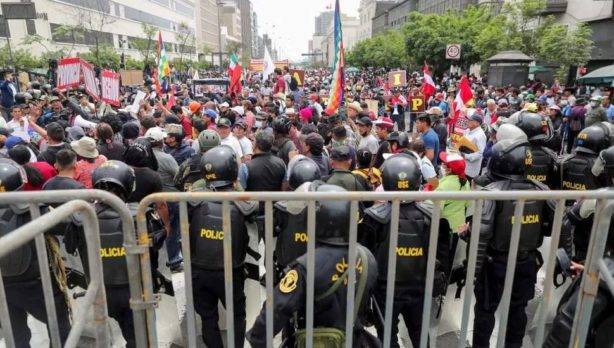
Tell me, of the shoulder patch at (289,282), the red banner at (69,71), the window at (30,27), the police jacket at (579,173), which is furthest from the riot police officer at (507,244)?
the window at (30,27)

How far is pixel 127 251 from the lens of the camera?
2.24 m

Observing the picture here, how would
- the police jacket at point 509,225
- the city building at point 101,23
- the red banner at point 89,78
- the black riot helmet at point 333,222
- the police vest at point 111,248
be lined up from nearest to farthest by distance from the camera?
the black riot helmet at point 333,222 → the police vest at point 111,248 → the police jacket at point 509,225 → the red banner at point 89,78 → the city building at point 101,23

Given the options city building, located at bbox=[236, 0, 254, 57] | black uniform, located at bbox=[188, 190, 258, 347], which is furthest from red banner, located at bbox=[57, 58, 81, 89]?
city building, located at bbox=[236, 0, 254, 57]

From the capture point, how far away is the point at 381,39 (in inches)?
2304

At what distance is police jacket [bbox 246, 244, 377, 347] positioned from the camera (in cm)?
237

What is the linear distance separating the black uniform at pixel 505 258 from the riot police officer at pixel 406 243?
1.27 ft

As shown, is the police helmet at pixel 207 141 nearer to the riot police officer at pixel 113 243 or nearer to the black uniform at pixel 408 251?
the riot police officer at pixel 113 243

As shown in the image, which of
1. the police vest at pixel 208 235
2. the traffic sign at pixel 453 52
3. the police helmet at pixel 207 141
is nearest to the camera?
the police vest at pixel 208 235

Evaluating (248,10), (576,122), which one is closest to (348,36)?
(248,10)

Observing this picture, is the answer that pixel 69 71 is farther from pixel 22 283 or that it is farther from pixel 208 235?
pixel 208 235

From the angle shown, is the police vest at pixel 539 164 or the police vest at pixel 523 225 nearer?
the police vest at pixel 523 225

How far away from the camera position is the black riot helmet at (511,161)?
3.64 m

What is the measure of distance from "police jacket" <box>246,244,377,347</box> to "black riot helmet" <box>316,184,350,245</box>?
5cm

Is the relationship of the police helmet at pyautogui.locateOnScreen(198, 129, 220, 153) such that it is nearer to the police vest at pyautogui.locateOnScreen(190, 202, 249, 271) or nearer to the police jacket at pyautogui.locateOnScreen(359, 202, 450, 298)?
the police vest at pyautogui.locateOnScreen(190, 202, 249, 271)
